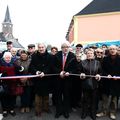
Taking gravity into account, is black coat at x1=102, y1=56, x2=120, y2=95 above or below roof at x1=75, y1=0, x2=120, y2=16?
below

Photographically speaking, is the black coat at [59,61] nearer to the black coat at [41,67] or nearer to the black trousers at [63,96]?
the black coat at [41,67]

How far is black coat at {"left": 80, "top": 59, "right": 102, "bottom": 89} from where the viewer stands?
940cm

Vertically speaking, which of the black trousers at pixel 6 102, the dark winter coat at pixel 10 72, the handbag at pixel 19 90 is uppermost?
the dark winter coat at pixel 10 72

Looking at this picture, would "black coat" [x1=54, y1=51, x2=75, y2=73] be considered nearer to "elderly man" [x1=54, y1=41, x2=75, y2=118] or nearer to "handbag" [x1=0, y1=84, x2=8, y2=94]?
"elderly man" [x1=54, y1=41, x2=75, y2=118]

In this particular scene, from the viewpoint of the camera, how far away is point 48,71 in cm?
973

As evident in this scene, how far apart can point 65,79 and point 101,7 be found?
43105mm

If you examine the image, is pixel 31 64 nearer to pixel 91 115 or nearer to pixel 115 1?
pixel 91 115

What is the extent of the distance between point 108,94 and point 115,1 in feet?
144

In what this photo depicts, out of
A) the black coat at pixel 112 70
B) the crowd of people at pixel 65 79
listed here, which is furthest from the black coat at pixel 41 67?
the black coat at pixel 112 70

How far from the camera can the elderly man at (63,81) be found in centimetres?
963

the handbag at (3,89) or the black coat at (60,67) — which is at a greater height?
the black coat at (60,67)

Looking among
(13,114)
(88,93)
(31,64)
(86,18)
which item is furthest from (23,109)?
(86,18)

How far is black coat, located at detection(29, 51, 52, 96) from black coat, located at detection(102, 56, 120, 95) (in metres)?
1.52

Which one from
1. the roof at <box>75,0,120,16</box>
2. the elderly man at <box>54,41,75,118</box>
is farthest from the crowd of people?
the roof at <box>75,0,120,16</box>
